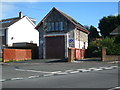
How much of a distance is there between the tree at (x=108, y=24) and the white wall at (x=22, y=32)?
2307 cm

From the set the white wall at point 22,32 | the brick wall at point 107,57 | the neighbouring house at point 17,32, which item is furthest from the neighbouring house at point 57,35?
the white wall at point 22,32

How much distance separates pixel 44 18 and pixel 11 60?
9083 mm

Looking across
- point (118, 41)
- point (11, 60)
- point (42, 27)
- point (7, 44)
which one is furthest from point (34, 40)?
→ point (118, 41)

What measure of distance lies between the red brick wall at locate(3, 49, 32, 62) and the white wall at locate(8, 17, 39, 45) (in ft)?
42.5

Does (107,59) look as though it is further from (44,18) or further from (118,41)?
(44,18)

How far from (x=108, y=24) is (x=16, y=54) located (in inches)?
1570

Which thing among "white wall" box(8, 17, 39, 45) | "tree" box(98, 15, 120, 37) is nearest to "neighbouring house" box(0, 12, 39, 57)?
"white wall" box(8, 17, 39, 45)

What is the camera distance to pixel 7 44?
147 feet

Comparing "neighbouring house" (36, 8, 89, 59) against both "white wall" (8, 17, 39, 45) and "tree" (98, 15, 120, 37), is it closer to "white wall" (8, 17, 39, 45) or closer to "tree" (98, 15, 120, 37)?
"white wall" (8, 17, 39, 45)

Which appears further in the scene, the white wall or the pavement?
the white wall

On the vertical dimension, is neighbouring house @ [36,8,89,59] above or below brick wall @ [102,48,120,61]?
above

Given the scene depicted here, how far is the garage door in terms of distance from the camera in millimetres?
33500

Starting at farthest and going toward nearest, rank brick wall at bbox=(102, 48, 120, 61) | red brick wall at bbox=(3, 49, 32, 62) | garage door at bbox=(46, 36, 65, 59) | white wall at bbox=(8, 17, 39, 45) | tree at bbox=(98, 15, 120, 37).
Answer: tree at bbox=(98, 15, 120, 37)
white wall at bbox=(8, 17, 39, 45)
garage door at bbox=(46, 36, 65, 59)
red brick wall at bbox=(3, 49, 32, 62)
brick wall at bbox=(102, 48, 120, 61)

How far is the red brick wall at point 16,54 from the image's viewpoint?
29881mm
